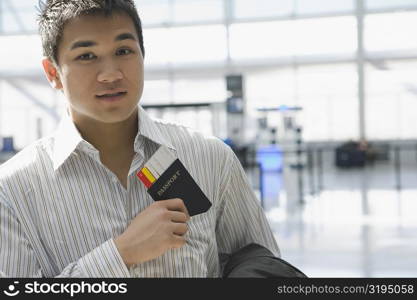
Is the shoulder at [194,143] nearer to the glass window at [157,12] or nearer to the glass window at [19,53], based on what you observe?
the glass window at [157,12]

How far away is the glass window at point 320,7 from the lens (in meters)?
20.2

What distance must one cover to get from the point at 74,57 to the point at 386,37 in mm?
20516

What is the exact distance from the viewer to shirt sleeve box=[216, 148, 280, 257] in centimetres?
151

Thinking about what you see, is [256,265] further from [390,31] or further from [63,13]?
[390,31]

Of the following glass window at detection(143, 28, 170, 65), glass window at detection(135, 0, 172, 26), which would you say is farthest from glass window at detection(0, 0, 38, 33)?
glass window at detection(143, 28, 170, 65)

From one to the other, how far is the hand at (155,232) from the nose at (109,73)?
295 mm

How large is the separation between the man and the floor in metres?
4.51

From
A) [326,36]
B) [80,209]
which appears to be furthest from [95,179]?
[326,36]

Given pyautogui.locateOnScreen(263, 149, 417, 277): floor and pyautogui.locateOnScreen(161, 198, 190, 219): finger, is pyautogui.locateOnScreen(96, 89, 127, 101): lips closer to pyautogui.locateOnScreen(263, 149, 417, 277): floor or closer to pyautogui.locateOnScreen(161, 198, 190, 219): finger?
pyautogui.locateOnScreen(161, 198, 190, 219): finger

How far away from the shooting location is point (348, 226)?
26.7 feet

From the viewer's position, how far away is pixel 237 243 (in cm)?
158

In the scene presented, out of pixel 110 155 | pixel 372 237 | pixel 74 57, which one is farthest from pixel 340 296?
pixel 372 237

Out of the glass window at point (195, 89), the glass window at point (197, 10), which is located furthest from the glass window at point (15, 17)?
the glass window at point (195, 89)

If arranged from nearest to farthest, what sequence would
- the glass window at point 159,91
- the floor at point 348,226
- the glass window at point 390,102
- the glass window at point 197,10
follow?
the floor at point 348,226 < the glass window at point 390,102 < the glass window at point 197,10 < the glass window at point 159,91
